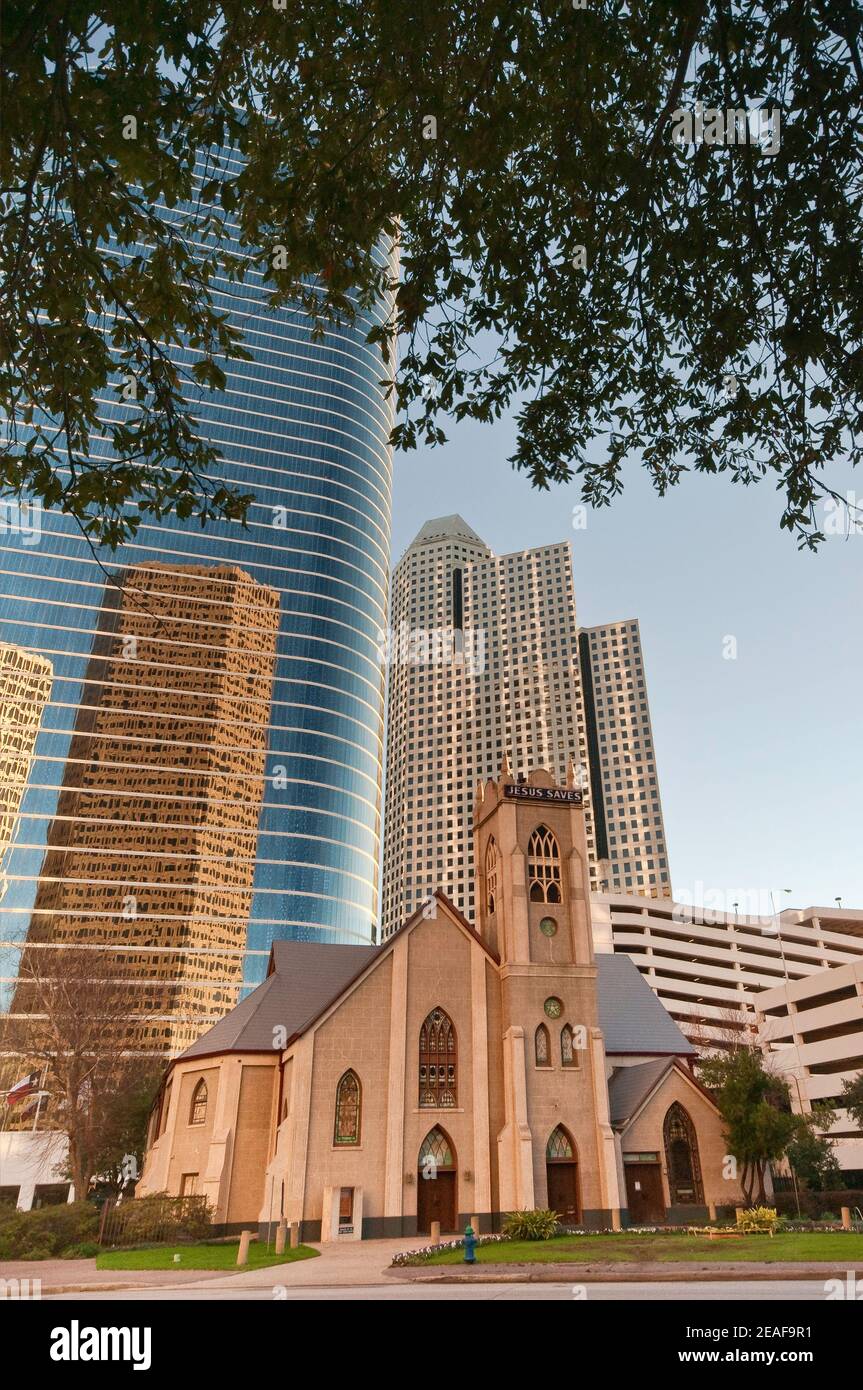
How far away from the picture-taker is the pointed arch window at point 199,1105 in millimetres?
39875

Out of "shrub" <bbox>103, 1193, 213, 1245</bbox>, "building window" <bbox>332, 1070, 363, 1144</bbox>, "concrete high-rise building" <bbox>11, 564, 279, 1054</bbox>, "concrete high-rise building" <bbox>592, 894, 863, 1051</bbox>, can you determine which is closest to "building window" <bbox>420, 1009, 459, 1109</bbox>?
"building window" <bbox>332, 1070, 363, 1144</bbox>

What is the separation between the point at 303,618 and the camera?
140m

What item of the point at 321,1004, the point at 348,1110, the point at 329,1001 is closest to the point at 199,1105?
the point at 321,1004

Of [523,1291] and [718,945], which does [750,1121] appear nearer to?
[523,1291]

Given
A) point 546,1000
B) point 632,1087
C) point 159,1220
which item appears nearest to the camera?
point 159,1220

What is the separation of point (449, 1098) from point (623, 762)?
480 ft

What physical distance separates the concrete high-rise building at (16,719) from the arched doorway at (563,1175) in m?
104

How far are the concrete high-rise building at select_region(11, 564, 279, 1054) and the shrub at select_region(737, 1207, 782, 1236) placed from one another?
310 feet

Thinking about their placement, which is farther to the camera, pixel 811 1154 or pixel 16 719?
pixel 16 719

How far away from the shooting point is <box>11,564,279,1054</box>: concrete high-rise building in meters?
119

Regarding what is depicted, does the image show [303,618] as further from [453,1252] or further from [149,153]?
[149,153]

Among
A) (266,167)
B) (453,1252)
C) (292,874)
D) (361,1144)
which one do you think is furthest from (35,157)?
(292,874)

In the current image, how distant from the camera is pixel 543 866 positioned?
4325cm

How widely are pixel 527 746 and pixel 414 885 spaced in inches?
1479
